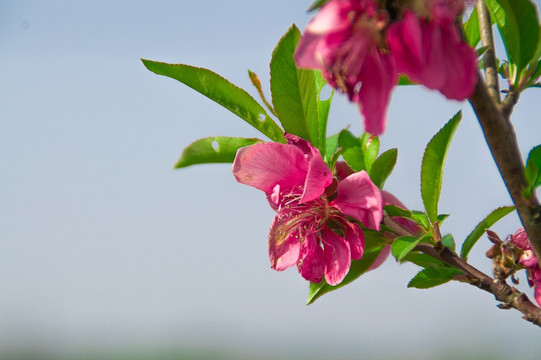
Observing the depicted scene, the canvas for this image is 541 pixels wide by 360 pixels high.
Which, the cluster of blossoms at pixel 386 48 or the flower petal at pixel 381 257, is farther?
the flower petal at pixel 381 257

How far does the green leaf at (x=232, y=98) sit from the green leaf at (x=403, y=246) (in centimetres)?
25

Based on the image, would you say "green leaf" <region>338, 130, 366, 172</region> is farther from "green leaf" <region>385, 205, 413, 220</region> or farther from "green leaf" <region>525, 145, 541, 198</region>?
"green leaf" <region>525, 145, 541, 198</region>

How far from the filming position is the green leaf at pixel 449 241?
0.95 metres

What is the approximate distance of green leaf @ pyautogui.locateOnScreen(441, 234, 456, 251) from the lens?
37.4 inches

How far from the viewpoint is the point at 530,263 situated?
0.92m

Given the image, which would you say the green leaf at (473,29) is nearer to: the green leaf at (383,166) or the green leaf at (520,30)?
the green leaf at (520,30)

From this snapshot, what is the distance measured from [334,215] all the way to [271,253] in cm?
11

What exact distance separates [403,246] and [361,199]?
0.30 ft

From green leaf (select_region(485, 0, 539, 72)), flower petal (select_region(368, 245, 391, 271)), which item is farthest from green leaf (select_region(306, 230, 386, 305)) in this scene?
green leaf (select_region(485, 0, 539, 72))

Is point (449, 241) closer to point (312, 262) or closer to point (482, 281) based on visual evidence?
point (482, 281)

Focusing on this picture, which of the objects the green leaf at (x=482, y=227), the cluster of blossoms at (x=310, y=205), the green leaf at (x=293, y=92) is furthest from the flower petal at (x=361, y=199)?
the green leaf at (x=482, y=227)

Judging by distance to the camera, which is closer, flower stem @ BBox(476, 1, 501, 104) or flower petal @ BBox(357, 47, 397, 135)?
flower petal @ BBox(357, 47, 397, 135)

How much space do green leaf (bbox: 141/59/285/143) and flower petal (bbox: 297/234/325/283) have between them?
6.7 inches

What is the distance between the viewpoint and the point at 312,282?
945mm
